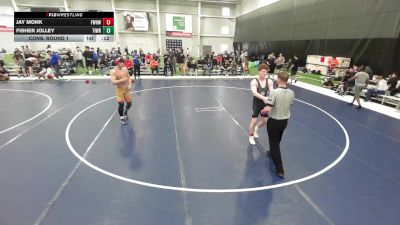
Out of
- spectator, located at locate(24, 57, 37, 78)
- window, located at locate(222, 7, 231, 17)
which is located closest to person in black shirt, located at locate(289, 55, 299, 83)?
spectator, located at locate(24, 57, 37, 78)

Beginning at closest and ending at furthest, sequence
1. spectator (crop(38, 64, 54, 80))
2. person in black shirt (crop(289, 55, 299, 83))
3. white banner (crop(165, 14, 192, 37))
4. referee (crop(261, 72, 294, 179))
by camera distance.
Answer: referee (crop(261, 72, 294, 179))
spectator (crop(38, 64, 54, 80))
person in black shirt (crop(289, 55, 299, 83))
white banner (crop(165, 14, 192, 37))

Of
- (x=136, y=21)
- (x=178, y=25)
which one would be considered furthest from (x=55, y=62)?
(x=178, y=25)

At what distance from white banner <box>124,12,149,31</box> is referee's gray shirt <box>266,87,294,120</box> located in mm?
31920

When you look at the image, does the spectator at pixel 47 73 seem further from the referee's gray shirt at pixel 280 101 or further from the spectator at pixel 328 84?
the spectator at pixel 328 84

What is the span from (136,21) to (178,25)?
5.53 meters

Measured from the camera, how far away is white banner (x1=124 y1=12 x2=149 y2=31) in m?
32.7

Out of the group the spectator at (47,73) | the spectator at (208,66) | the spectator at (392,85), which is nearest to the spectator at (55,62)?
the spectator at (47,73)

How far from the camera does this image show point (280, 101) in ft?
15.6

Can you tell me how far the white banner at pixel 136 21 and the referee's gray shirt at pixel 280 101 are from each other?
3192cm

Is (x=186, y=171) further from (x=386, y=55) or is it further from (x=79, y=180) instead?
(x=386, y=55)

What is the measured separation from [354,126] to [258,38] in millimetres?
22202

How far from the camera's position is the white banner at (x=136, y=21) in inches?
1288
